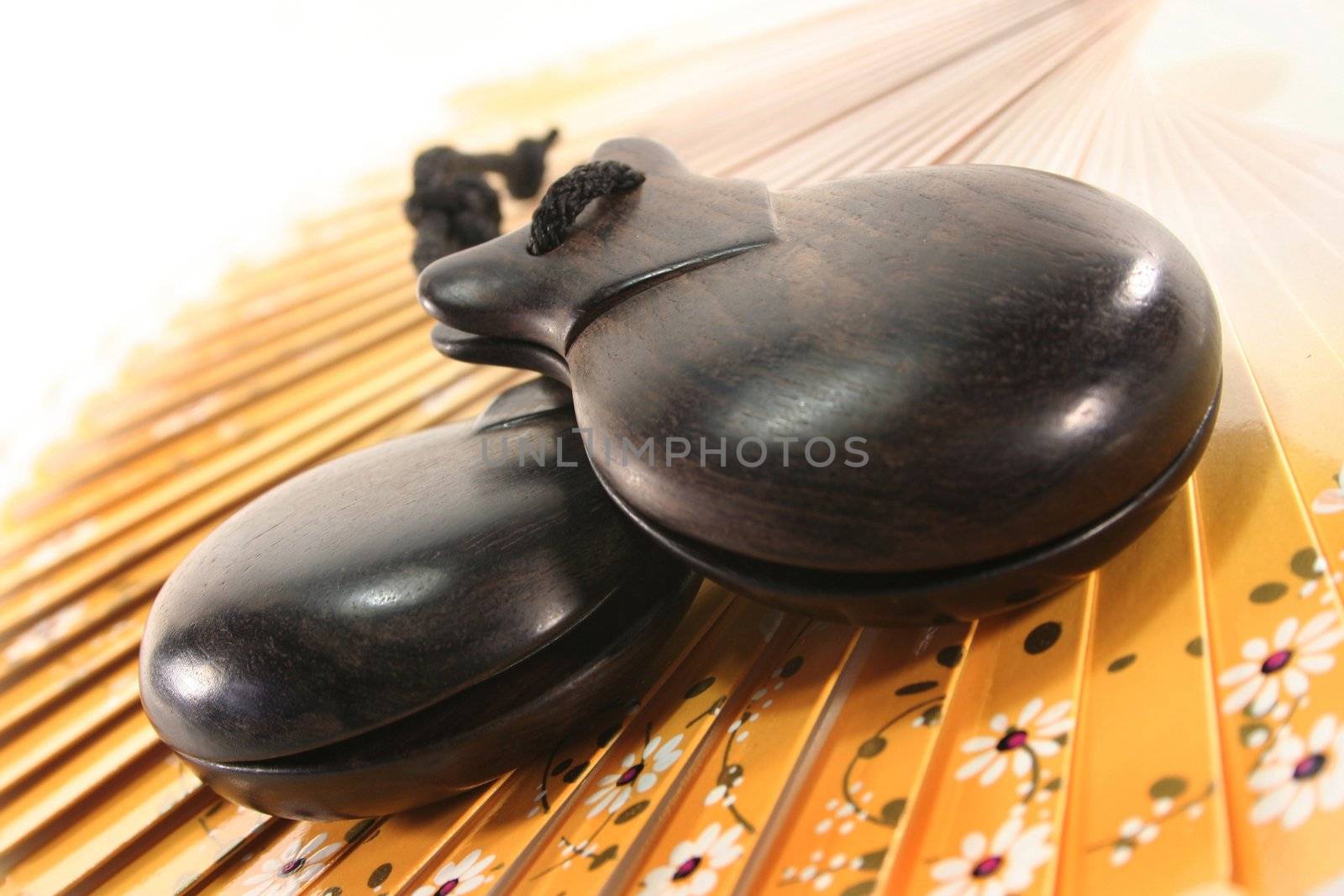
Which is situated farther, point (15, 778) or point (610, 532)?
point (15, 778)

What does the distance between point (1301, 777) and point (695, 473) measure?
28 cm

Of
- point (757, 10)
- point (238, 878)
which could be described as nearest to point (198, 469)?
point (238, 878)

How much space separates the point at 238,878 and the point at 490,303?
419mm

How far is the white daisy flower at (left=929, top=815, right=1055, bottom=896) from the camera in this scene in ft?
1.28

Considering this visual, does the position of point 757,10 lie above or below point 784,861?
above

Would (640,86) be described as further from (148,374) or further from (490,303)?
(490,303)

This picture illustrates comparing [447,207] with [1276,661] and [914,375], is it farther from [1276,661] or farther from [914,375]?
[1276,661]

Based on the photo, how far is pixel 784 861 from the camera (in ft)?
1.48

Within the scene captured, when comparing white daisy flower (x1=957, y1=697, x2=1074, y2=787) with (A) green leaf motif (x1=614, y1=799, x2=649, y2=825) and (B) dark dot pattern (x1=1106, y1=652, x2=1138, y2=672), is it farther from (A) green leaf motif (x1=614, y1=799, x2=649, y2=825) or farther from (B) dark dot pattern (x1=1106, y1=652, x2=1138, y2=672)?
(A) green leaf motif (x1=614, y1=799, x2=649, y2=825)

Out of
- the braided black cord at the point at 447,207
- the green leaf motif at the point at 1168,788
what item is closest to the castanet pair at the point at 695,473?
the green leaf motif at the point at 1168,788

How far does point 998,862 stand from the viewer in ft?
1.31

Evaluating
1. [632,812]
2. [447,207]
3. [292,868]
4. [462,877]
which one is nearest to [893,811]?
[632,812]

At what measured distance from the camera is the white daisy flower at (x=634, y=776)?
0.54m

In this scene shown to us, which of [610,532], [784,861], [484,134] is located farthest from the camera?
[484,134]
